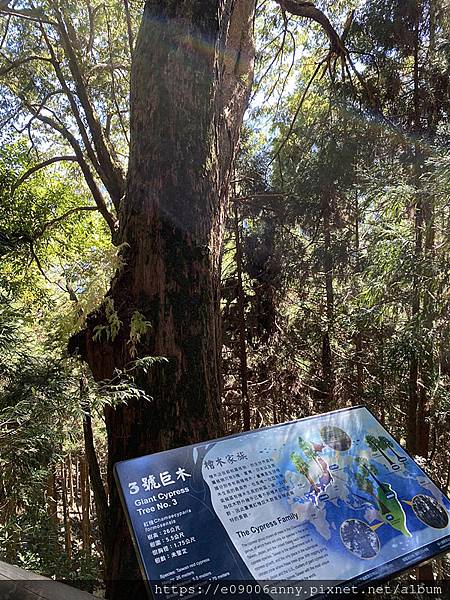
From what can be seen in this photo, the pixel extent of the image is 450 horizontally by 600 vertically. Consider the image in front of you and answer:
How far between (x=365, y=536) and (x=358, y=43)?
5.62m

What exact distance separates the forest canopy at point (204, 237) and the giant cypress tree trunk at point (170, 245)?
0.4 inches

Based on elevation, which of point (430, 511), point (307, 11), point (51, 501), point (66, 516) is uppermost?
point (307, 11)

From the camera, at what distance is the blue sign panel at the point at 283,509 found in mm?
1312

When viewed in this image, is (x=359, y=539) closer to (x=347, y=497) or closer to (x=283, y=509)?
(x=347, y=497)

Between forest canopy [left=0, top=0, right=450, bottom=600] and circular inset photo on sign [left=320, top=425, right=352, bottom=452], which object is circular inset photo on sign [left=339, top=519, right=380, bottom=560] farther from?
forest canopy [left=0, top=0, right=450, bottom=600]

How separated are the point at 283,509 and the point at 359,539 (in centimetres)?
26

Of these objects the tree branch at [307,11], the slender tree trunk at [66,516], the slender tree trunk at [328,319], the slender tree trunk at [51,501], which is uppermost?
the tree branch at [307,11]

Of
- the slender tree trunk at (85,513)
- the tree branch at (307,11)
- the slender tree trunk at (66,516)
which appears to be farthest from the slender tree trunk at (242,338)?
the slender tree trunk at (85,513)

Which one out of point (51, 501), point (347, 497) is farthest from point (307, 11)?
point (51, 501)

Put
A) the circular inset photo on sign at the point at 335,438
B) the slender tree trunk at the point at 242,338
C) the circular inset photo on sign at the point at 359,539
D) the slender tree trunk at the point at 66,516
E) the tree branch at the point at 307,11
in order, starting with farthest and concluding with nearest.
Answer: the slender tree trunk at the point at 66,516 → the slender tree trunk at the point at 242,338 → the tree branch at the point at 307,11 → the circular inset photo on sign at the point at 335,438 → the circular inset photo on sign at the point at 359,539

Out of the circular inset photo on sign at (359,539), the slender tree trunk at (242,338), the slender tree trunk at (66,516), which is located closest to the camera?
the circular inset photo on sign at (359,539)

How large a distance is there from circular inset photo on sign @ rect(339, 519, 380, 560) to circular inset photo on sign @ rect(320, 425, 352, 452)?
31 centimetres

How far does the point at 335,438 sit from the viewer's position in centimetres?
179

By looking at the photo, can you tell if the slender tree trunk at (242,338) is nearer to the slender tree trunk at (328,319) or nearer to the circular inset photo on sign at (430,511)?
the slender tree trunk at (328,319)
